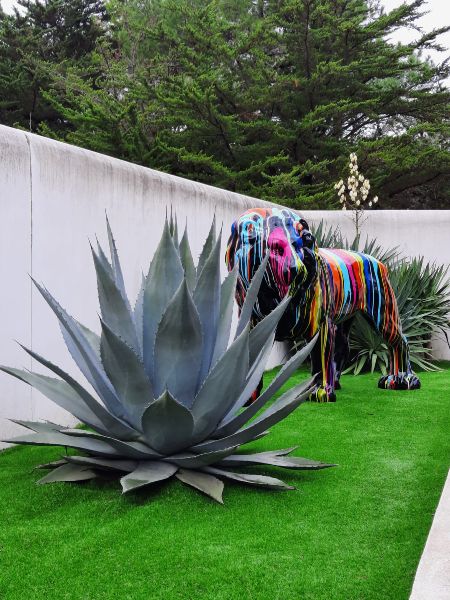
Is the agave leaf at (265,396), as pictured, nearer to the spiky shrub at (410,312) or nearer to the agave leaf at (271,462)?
the agave leaf at (271,462)

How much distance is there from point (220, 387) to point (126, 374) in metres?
0.41

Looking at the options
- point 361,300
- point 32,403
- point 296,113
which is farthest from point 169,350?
point 296,113

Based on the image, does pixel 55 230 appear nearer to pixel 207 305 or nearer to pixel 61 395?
pixel 61 395

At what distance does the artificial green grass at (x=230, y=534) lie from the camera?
7.42 ft

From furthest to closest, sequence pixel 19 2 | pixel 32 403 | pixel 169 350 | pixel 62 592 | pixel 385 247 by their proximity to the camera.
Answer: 1. pixel 19 2
2. pixel 385 247
3. pixel 32 403
4. pixel 169 350
5. pixel 62 592

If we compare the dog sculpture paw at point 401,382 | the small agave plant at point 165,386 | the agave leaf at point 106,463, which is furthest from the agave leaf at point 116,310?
the dog sculpture paw at point 401,382

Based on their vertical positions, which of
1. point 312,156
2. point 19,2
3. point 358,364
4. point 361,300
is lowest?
point 358,364

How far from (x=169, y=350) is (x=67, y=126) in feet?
61.4

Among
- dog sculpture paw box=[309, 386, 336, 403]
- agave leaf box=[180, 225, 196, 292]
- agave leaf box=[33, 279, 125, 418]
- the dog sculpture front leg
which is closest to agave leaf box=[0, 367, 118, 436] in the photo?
agave leaf box=[33, 279, 125, 418]

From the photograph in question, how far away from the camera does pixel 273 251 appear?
427 centimetres

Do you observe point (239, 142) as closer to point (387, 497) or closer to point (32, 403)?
point (32, 403)

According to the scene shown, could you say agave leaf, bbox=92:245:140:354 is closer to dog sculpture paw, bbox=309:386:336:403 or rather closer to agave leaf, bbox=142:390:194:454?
agave leaf, bbox=142:390:194:454

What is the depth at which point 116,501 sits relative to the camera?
2996 millimetres

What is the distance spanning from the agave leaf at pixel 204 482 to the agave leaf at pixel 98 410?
288mm
